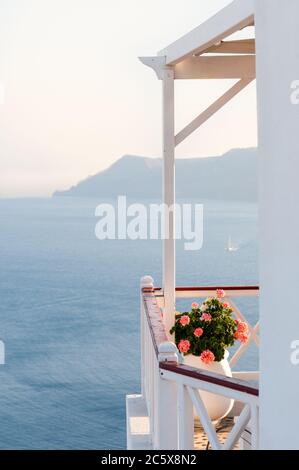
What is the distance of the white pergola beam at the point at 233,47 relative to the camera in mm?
5102

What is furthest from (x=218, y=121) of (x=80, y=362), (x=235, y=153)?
(x=80, y=362)

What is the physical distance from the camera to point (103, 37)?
5572cm

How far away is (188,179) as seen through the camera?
197 feet

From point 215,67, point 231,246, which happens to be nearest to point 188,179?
point 231,246

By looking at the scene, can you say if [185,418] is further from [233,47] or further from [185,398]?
[233,47]

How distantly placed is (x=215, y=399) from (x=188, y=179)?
55277 mm

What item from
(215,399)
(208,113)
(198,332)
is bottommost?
(215,399)

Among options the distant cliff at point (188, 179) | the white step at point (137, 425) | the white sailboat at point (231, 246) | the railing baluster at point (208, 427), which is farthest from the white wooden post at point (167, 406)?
the white sailboat at point (231, 246)

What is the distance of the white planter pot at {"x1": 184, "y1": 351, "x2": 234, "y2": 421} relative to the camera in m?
5.05

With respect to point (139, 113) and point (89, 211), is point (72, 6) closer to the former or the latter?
point (139, 113)

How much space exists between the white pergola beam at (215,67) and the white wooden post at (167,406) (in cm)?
226

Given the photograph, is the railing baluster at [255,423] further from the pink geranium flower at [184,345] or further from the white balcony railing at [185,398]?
the pink geranium flower at [184,345]

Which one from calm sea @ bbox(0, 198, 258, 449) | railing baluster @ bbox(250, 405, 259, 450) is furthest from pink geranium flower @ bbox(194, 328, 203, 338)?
calm sea @ bbox(0, 198, 258, 449)

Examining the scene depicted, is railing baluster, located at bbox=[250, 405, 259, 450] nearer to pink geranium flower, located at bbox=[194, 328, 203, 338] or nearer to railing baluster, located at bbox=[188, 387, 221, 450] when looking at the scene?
railing baluster, located at bbox=[188, 387, 221, 450]
